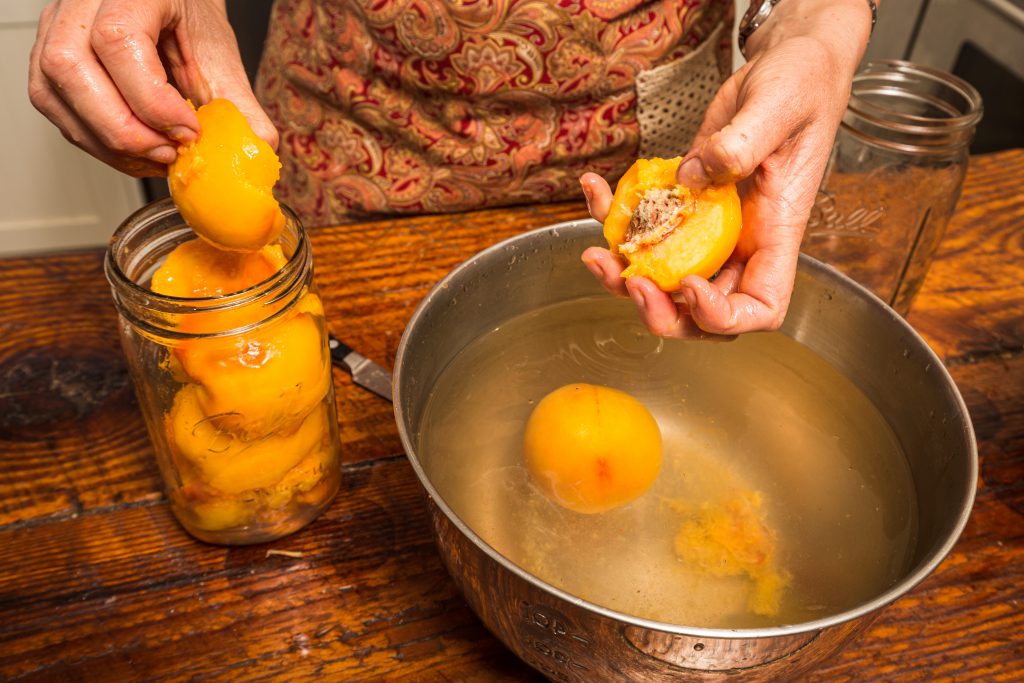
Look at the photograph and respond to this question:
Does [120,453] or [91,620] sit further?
[120,453]

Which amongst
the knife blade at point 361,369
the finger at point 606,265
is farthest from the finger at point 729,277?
the knife blade at point 361,369

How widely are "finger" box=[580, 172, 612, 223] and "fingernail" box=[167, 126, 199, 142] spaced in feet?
0.98

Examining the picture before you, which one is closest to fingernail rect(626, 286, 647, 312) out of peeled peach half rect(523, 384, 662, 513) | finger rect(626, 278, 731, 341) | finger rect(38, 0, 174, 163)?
finger rect(626, 278, 731, 341)

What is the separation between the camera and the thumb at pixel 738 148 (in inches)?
23.1

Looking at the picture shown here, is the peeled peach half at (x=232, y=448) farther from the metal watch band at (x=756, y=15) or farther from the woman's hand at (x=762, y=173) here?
the metal watch band at (x=756, y=15)

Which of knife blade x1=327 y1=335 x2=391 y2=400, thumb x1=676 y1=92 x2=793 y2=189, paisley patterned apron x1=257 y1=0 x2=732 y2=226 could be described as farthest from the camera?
paisley patterned apron x1=257 y1=0 x2=732 y2=226

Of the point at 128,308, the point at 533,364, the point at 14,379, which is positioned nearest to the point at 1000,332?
the point at 533,364

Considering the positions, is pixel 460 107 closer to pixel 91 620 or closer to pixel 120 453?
pixel 120 453

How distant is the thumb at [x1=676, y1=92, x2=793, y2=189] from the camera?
0.59 metres

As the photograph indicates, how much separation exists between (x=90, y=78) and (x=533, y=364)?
0.43 m

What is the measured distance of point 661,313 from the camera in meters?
0.64

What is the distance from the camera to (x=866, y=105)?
0.92 meters

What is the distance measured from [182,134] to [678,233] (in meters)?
0.37

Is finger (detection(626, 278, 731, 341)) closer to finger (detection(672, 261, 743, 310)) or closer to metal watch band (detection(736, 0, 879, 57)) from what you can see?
finger (detection(672, 261, 743, 310))
